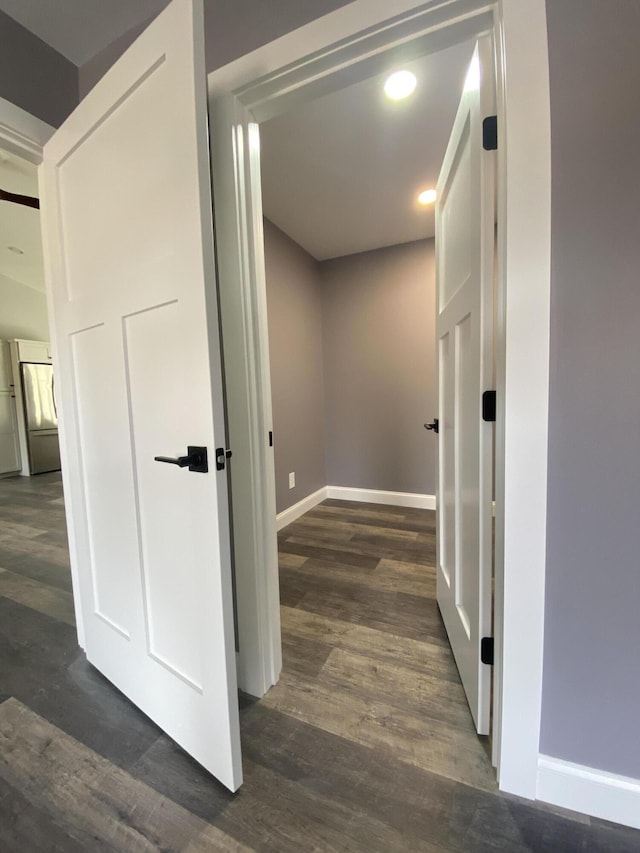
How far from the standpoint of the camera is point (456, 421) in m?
1.26

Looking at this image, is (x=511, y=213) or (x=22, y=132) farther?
Answer: (x=22, y=132)

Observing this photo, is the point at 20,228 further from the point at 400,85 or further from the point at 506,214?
the point at 506,214

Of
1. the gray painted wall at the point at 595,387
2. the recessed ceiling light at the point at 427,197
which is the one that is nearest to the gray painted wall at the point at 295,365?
the recessed ceiling light at the point at 427,197

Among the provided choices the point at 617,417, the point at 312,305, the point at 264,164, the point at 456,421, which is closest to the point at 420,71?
the point at 264,164

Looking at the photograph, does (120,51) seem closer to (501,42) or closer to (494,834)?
(501,42)

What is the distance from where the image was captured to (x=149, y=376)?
3.19ft

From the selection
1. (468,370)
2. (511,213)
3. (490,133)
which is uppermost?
(490,133)

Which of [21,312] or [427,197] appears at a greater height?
[21,312]

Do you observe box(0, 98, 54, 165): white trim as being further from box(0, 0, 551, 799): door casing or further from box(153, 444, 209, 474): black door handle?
box(153, 444, 209, 474): black door handle

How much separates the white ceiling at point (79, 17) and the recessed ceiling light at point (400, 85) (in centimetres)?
87

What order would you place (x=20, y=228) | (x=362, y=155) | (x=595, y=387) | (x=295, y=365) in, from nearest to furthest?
(x=595, y=387) < (x=362, y=155) < (x=295, y=365) < (x=20, y=228)

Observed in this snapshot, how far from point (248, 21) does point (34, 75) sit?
2.96 ft

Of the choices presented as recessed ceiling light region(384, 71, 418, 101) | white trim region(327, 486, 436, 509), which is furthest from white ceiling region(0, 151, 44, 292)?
white trim region(327, 486, 436, 509)

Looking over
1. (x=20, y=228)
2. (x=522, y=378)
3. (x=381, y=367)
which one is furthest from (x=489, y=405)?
(x=20, y=228)
